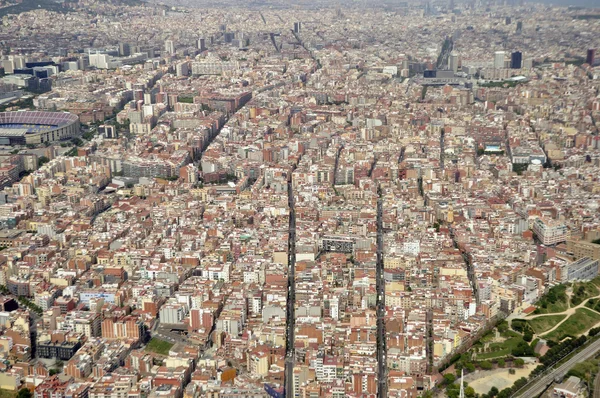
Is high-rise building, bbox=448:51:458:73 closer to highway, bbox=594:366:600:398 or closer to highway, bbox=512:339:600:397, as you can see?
highway, bbox=512:339:600:397

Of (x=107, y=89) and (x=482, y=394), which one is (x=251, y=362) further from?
(x=107, y=89)

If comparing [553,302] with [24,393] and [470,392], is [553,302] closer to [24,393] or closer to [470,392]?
[470,392]

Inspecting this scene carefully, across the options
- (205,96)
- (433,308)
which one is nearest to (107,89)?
(205,96)

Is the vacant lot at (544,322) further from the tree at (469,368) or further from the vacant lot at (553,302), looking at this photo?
the tree at (469,368)

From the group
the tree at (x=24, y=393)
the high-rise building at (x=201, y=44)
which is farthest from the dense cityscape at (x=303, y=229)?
the high-rise building at (x=201, y=44)

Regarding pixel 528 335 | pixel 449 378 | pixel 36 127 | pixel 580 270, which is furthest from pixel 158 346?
pixel 36 127

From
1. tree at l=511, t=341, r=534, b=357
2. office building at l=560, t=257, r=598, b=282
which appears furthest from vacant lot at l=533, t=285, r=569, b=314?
tree at l=511, t=341, r=534, b=357
